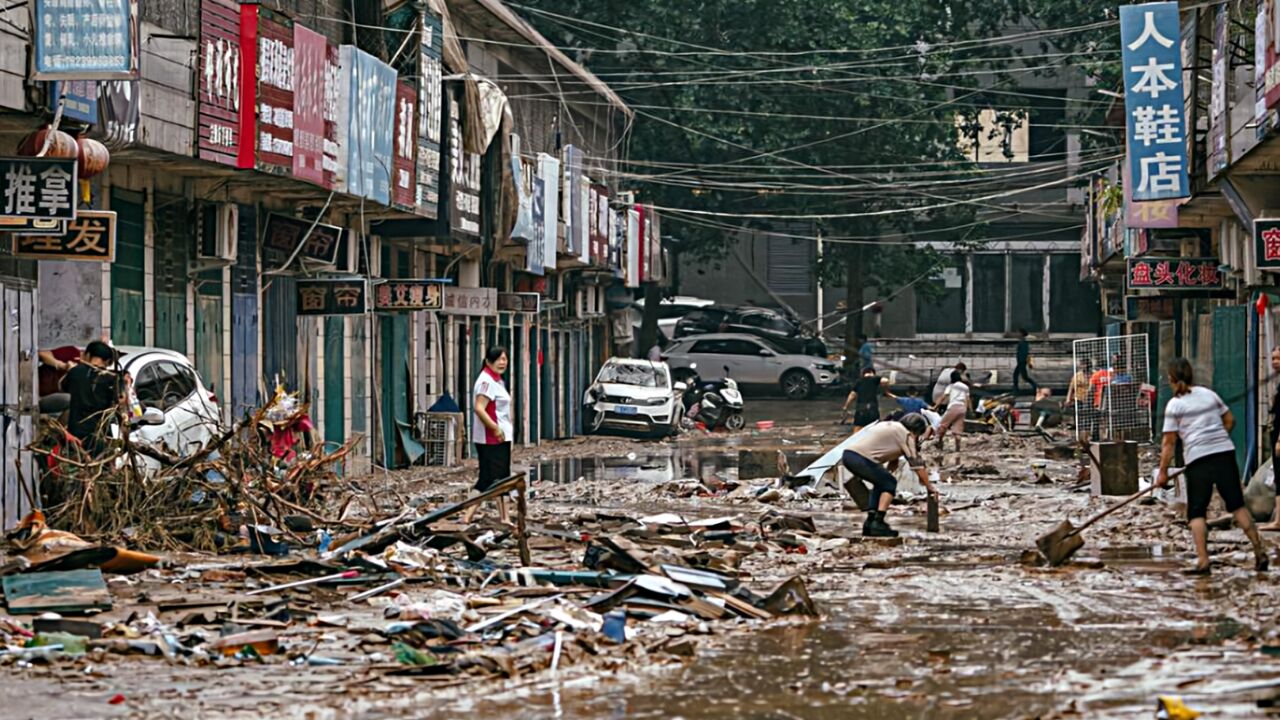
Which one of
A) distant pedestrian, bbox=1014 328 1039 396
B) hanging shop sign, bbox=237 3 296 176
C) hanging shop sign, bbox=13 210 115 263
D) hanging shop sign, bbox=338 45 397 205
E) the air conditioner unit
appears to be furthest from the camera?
distant pedestrian, bbox=1014 328 1039 396

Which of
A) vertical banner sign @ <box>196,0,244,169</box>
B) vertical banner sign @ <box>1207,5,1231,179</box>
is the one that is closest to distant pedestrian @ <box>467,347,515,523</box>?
vertical banner sign @ <box>196,0,244,169</box>

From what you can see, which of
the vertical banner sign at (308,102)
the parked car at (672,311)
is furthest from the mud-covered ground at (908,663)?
the parked car at (672,311)

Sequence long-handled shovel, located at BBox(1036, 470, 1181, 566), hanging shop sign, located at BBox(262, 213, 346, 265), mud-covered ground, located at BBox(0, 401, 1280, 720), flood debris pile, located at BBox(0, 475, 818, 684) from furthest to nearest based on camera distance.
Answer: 1. hanging shop sign, located at BBox(262, 213, 346, 265)
2. long-handled shovel, located at BBox(1036, 470, 1181, 566)
3. flood debris pile, located at BBox(0, 475, 818, 684)
4. mud-covered ground, located at BBox(0, 401, 1280, 720)

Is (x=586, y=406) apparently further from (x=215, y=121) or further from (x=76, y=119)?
(x=76, y=119)

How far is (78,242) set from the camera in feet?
53.4

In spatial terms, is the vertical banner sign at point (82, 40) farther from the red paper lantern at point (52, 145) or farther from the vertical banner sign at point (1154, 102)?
the vertical banner sign at point (1154, 102)

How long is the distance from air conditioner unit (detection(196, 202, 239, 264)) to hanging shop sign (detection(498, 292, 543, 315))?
12.7m

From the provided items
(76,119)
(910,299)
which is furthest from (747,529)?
(910,299)

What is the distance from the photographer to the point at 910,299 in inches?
2371

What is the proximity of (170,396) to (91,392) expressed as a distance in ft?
8.54

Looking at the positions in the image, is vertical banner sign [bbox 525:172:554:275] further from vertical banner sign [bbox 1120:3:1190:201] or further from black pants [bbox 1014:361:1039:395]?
black pants [bbox 1014:361:1039:395]

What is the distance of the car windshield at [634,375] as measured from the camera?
40.7 m

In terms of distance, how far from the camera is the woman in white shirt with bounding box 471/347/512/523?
17156 mm

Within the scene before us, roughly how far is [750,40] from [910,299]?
13.0m
